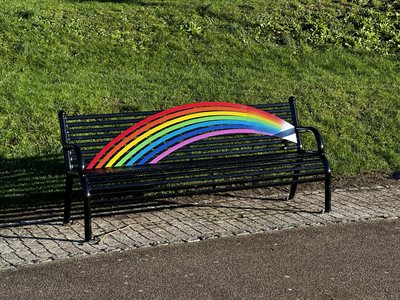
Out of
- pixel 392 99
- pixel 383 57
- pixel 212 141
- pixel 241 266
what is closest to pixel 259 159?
pixel 212 141

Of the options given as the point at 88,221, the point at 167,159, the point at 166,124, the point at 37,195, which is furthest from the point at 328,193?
the point at 37,195

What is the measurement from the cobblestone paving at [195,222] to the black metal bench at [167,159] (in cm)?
20

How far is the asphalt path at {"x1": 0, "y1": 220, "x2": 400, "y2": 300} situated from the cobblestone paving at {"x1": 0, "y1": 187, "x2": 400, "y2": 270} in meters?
0.20

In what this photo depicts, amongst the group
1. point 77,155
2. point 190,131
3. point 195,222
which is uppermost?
point 190,131

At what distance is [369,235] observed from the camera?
22.0 ft

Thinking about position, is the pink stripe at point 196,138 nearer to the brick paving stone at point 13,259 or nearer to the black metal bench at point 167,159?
the black metal bench at point 167,159

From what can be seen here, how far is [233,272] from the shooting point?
18.6 feet

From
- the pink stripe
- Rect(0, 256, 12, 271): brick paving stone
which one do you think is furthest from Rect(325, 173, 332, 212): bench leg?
Rect(0, 256, 12, 271): brick paving stone

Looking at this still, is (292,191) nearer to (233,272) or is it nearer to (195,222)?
(195,222)

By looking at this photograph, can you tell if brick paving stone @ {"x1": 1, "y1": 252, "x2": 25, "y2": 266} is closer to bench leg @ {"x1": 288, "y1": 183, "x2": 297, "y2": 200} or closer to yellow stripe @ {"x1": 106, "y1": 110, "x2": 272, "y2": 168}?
yellow stripe @ {"x1": 106, "y1": 110, "x2": 272, "y2": 168}

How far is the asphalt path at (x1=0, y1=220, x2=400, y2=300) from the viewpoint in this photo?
526 centimetres

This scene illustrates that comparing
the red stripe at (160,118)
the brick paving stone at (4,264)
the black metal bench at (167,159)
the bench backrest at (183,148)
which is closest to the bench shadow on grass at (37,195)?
the black metal bench at (167,159)

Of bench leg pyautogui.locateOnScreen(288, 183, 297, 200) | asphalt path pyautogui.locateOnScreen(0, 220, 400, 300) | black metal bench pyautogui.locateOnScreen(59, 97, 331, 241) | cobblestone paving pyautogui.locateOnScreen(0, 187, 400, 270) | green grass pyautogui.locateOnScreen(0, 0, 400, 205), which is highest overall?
green grass pyautogui.locateOnScreen(0, 0, 400, 205)

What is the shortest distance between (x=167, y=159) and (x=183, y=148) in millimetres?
248
